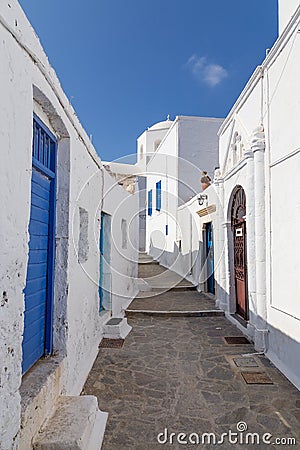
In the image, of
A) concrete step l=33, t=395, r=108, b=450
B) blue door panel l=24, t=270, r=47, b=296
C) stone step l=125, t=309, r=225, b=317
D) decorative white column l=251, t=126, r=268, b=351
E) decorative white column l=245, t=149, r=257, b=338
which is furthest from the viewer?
stone step l=125, t=309, r=225, b=317

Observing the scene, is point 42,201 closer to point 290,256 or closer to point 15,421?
point 15,421

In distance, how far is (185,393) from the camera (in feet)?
13.7

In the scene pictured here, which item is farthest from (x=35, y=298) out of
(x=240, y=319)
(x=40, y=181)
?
(x=240, y=319)

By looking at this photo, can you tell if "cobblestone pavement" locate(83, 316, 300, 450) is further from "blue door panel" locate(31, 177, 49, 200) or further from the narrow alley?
"blue door panel" locate(31, 177, 49, 200)

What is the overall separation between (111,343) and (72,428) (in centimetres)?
353

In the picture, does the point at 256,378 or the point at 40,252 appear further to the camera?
the point at 256,378

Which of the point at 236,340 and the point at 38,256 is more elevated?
the point at 38,256

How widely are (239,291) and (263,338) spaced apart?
7.07ft

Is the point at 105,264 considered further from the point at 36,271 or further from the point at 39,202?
the point at 39,202

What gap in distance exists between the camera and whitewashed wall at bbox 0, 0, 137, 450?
2002mm

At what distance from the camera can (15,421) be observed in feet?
6.81

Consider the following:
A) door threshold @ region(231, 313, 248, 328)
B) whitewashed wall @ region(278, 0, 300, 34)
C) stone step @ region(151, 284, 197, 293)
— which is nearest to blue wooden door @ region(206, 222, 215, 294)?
stone step @ region(151, 284, 197, 293)

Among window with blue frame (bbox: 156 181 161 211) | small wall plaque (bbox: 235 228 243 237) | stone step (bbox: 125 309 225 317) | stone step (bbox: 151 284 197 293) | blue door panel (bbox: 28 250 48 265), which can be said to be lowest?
stone step (bbox: 125 309 225 317)

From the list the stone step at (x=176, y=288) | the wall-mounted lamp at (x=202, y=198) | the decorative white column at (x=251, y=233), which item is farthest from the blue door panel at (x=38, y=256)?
the stone step at (x=176, y=288)
